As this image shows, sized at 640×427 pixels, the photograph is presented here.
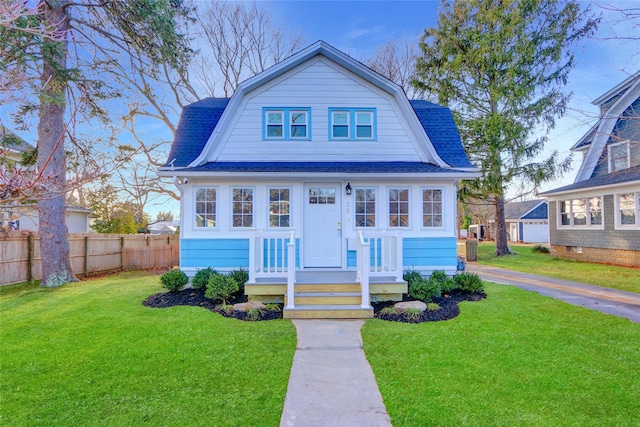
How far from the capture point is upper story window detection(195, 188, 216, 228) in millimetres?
8000

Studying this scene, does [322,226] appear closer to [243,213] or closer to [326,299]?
[243,213]

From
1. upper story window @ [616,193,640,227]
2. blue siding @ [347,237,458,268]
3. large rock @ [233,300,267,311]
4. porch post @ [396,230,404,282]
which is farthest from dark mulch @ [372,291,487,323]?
upper story window @ [616,193,640,227]

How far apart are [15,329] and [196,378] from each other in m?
4.15

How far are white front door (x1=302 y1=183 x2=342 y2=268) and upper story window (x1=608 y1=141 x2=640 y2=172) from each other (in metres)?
13.9

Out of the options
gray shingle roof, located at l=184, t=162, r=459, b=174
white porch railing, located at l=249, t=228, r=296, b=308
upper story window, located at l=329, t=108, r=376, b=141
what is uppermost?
upper story window, located at l=329, t=108, r=376, b=141

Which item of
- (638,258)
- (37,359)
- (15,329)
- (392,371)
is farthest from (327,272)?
(638,258)

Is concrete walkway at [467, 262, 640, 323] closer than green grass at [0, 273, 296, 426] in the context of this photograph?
No

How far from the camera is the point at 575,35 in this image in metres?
15.0

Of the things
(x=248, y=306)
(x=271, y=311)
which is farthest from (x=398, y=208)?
(x=248, y=306)

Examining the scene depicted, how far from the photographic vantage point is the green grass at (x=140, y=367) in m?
3.03

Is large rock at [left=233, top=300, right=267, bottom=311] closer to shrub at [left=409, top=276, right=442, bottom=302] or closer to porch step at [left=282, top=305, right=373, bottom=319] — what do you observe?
porch step at [left=282, top=305, right=373, bottom=319]

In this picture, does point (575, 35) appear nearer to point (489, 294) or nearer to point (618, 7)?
point (618, 7)

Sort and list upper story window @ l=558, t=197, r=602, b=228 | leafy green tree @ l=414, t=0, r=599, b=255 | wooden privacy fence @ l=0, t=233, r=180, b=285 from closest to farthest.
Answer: wooden privacy fence @ l=0, t=233, r=180, b=285 < upper story window @ l=558, t=197, r=602, b=228 < leafy green tree @ l=414, t=0, r=599, b=255

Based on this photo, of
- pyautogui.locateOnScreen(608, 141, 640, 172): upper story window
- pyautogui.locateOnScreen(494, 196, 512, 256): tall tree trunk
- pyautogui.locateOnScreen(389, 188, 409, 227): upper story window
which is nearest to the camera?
pyautogui.locateOnScreen(389, 188, 409, 227): upper story window
